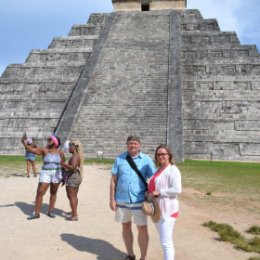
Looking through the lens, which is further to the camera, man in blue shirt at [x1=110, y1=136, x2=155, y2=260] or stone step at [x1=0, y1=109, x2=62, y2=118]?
stone step at [x1=0, y1=109, x2=62, y2=118]

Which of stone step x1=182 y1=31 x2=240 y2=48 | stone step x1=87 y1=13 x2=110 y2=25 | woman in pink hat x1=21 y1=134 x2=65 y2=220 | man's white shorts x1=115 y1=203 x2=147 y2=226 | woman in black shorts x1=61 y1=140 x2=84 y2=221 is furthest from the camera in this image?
stone step x1=87 y1=13 x2=110 y2=25

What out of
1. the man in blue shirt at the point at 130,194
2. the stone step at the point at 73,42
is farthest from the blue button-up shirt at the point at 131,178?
the stone step at the point at 73,42

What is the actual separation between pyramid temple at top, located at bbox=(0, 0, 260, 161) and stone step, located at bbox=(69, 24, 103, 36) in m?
0.74

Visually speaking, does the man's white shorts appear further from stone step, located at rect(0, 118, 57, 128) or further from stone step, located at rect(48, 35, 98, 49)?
stone step, located at rect(48, 35, 98, 49)

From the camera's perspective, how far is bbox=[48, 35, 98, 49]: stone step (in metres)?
28.0

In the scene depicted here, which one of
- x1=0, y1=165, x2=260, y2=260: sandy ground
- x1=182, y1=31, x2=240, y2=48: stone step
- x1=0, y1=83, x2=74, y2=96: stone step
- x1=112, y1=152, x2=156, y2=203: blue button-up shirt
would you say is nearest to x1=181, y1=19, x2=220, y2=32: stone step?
x1=182, y1=31, x2=240, y2=48: stone step

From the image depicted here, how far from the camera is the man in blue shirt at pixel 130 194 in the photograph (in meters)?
4.74

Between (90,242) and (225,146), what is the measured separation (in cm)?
1463

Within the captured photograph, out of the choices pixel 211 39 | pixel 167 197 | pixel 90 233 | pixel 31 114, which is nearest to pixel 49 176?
pixel 90 233

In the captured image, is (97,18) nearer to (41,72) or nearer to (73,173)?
(41,72)

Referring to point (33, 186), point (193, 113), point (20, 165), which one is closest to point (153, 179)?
point (33, 186)

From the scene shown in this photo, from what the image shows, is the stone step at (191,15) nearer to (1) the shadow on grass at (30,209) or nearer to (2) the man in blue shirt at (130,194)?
(1) the shadow on grass at (30,209)

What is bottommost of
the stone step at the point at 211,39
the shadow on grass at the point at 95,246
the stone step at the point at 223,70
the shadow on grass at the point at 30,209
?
the shadow on grass at the point at 95,246

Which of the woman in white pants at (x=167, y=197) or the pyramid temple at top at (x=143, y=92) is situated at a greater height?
the pyramid temple at top at (x=143, y=92)
